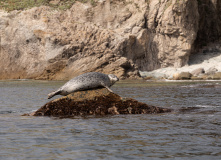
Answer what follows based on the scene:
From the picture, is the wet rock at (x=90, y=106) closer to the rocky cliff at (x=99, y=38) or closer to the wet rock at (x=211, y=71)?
the rocky cliff at (x=99, y=38)

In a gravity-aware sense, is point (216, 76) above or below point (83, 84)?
below

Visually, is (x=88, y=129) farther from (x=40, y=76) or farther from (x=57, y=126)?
(x=40, y=76)

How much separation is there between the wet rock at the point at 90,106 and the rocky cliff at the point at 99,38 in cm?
2403

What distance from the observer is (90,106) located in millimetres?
9227

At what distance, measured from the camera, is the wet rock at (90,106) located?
9125mm

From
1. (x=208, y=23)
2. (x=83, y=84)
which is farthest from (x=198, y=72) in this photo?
(x=83, y=84)

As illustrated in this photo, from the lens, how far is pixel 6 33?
3941cm

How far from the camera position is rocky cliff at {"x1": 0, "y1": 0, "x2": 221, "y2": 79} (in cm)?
3541

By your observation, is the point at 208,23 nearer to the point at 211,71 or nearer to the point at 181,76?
the point at 211,71

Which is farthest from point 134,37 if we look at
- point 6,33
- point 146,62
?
point 6,33

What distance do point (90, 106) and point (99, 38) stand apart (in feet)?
92.0

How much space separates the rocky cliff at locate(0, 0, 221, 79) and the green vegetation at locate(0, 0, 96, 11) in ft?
2.61

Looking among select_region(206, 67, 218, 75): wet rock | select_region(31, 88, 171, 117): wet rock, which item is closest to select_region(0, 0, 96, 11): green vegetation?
select_region(206, 67, 218, 75): wet rock

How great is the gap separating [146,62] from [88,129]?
33.7 m
